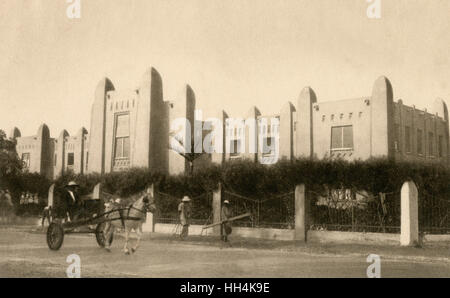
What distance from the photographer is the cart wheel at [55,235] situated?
13352mm

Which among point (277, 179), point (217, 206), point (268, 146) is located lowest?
point (217, 206)

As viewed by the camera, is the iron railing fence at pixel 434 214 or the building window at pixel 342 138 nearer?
the iron railing fence at pixel 434 214

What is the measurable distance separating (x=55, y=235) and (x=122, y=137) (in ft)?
57.0

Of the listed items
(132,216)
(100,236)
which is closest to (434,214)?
(132,216)

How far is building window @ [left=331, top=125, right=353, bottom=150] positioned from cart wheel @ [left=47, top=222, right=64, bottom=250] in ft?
50.9

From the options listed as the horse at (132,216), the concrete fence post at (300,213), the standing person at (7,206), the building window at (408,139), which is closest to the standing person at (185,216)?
the concrete fence post at (300,213)

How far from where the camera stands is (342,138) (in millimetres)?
25203

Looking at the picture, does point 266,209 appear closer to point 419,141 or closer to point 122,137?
point 419,141

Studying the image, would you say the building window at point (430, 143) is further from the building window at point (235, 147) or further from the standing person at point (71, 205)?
the standing person at point (71, 205)

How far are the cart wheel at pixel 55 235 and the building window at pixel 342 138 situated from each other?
1551cm

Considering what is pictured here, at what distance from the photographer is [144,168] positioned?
2708 centimetres
